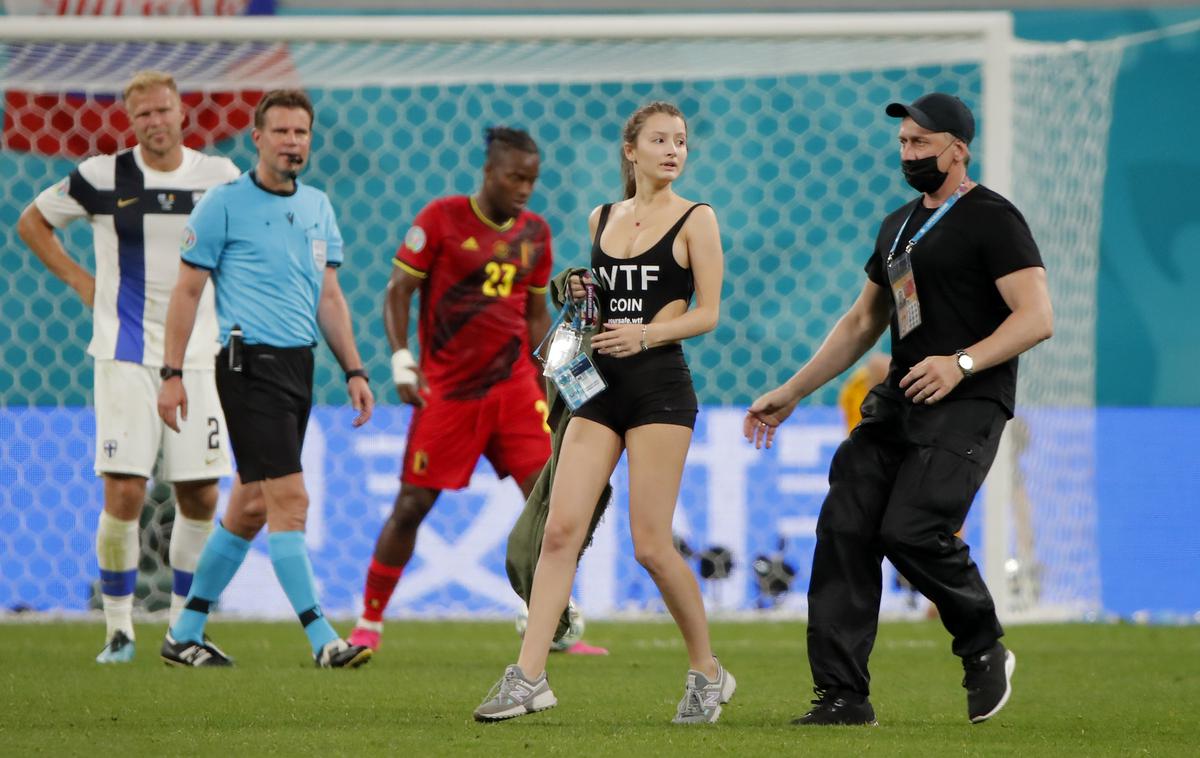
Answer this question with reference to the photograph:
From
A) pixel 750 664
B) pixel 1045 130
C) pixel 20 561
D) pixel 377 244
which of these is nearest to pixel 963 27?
pixel 1045 130

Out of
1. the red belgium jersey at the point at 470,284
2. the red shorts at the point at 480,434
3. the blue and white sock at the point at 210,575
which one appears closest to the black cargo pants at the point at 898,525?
the blue and white sock at the point at 210,575

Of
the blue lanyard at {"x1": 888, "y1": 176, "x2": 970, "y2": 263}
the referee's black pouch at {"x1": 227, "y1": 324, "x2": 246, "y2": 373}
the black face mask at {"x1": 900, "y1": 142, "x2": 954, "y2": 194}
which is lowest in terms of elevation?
the referee's black pouch at {"x1": 227, "y1": 324, "x2": 246, "y2": 373}

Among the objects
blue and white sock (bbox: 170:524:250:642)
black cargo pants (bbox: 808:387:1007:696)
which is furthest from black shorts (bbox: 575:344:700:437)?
blue and white sock (bbox: 170:524:250:642)

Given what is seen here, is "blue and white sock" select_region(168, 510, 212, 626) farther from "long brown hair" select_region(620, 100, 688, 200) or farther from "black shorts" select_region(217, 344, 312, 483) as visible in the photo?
"long brown hair" select_region(620, 100, 688, 200)

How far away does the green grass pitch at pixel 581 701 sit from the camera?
421 centimetres

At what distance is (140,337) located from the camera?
6961 mm

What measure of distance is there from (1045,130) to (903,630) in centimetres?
315

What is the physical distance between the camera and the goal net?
29.1 feet

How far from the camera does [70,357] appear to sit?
11.1 meters

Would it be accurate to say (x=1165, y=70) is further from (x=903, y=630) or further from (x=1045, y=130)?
(x=903, y=630)

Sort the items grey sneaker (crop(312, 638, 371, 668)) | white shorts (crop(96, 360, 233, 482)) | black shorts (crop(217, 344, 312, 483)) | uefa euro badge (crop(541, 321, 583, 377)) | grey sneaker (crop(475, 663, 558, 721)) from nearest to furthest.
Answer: grey sneaker (crop(475, 663, 558, 721)) < uefa euro badge (crop(541, 321, 583, 377)) < black shorts (crop(217, 344, 312, 483)) < grey sneaker (crop(312, 638, 371, 668)) < white shorts (crop(96, 360, 233, 482))

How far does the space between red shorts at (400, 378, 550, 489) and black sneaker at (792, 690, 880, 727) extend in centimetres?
276

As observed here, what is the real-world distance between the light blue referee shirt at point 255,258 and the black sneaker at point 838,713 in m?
2.46

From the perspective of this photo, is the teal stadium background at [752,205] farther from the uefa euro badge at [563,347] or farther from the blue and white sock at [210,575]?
the uefa euro badge at [563,347]
